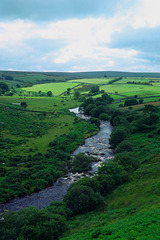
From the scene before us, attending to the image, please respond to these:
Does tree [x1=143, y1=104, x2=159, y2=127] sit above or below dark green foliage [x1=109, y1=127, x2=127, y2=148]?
above

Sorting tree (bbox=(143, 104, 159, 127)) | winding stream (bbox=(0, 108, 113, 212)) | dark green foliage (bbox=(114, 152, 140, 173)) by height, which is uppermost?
tree (bbox=(143, 104, 159, 127))

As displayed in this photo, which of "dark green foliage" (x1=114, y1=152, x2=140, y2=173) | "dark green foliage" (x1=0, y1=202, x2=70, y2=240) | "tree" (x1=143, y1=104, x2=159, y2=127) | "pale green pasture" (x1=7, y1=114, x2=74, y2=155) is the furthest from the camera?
"tree" (x1=143, y1=104, x2=159, y2=127)

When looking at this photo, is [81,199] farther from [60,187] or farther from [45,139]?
[45,139]

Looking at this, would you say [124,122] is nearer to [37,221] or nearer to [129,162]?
[129,162]

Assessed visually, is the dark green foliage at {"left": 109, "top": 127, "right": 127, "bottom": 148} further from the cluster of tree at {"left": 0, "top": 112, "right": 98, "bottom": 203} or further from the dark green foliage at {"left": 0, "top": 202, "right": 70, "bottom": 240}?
the dark green foliage at {"left": 0, "top": 202, "right": 70, "bottom": 240}

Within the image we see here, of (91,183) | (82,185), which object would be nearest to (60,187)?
(91,183)

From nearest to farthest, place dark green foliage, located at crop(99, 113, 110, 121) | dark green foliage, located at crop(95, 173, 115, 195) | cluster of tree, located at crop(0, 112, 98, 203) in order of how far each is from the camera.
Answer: dark green foliage, located at crop(95, 173, 115, 195), cluster of tree, located at crop(0, 112, 98, 203), dark green foliage, located at crop(99, 113, 110, 121)

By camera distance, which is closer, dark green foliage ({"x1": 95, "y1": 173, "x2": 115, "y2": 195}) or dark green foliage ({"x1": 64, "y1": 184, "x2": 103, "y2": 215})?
dark green foliage ({"x1": 64, "y1": 184, "x2": 103, "y2": 215})

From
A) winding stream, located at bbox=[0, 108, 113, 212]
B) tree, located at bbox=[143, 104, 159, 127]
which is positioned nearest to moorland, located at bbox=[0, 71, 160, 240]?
tree, located at bbox=[143, 104, 159, 127]

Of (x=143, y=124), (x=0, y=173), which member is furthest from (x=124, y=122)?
(x=0, y=173)

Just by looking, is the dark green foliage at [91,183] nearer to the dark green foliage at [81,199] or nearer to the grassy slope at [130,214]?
the dark green foliage at [81,199]

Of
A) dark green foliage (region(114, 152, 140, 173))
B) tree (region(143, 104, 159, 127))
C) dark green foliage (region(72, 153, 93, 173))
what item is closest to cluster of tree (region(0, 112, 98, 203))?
dark green foliage (region(72, 153, 93, 173))

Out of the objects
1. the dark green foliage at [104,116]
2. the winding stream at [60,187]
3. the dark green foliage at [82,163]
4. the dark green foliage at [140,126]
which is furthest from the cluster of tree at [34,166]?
the dark green foliage at [104,116]

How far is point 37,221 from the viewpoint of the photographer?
34250mm
